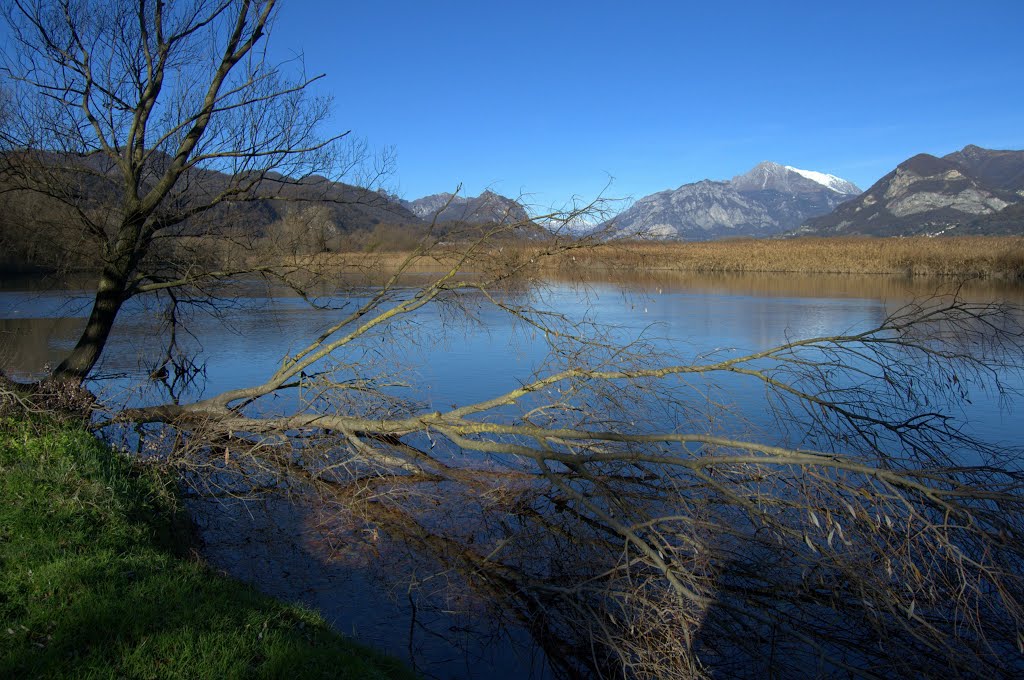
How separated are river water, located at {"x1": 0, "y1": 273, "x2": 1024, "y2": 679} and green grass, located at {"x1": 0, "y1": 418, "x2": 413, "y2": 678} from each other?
0.73 metres

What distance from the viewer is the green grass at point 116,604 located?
10.6 feet

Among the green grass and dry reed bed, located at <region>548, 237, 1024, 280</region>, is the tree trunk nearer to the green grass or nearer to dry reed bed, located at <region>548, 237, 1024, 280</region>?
the green grass

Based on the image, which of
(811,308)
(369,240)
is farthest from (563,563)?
(811,308)

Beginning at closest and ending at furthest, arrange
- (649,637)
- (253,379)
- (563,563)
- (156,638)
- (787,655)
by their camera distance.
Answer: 1. (156,638)
2. (649,637)
3. (787,655)
4. (563,563)
5. (253,379)

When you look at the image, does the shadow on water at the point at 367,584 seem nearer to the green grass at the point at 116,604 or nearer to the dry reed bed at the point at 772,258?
the green grass at the point at 116,604

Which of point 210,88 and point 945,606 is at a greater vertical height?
point 210,88

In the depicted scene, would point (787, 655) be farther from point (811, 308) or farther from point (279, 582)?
point (811, 308)

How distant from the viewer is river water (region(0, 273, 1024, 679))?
4914 millimetres

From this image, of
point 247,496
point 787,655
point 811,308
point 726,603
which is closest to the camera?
point 787,655

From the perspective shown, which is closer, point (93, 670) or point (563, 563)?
point (93, 670)

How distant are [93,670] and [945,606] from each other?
218 inches

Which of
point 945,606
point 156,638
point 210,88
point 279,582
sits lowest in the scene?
point 945,606

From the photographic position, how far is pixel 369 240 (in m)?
9.48

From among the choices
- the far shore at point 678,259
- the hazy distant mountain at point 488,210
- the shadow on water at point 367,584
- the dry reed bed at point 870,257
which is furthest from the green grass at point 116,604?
the dry reed bed at point 870,257
